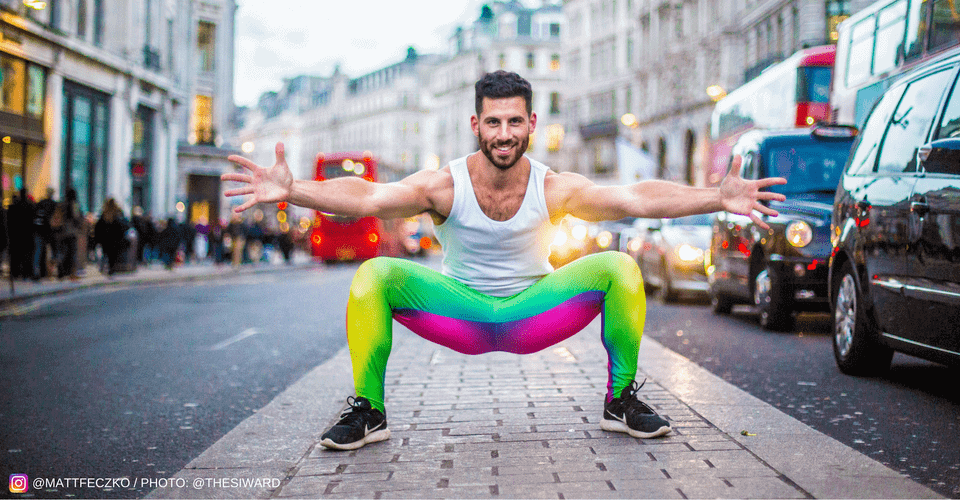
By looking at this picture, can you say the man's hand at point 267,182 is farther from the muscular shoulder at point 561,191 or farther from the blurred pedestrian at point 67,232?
the blurred pedestrian at point 67,232

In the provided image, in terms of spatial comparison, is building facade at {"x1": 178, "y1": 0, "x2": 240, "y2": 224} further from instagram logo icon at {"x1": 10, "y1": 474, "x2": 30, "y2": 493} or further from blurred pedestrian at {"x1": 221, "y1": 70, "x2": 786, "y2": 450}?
blurred pedestrian at {"x1": 221, "y1": 70, "x2": 786, "y2": 450}

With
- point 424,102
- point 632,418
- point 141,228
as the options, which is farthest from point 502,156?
point 424,102

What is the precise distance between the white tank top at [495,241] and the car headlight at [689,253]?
9.93m

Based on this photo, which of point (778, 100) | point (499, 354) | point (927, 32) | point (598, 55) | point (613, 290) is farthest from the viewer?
point (598, 55)

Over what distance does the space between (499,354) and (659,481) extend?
156 inches

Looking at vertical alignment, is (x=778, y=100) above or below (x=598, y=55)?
below

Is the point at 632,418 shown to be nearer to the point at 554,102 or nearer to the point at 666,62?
the point at 666,62

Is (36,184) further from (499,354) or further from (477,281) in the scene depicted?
(477,281)

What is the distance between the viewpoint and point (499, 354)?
7125 mm

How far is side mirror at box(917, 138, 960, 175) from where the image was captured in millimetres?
4633

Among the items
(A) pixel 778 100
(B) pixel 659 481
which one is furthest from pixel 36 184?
(B) pixel 659 481

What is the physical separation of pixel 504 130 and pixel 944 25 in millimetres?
9965

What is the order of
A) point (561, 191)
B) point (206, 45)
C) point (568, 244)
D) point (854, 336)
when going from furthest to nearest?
point (206, 45)
point (568, 244)
point (854, 336)
point (561, 191)

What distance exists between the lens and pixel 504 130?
13.2 feet
